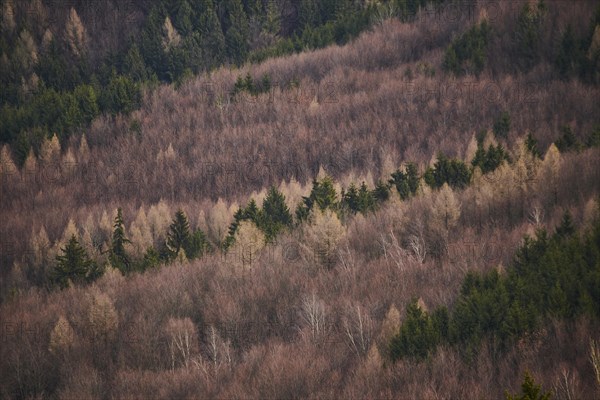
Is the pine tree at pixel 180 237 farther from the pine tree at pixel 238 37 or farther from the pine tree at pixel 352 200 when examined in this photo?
the pine tree at pixel 238 37

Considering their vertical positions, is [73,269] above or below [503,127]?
below

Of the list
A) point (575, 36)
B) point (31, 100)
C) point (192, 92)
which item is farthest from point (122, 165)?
point (575, 36)

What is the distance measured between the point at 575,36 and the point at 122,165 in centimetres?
3519

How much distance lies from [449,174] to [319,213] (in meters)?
6.60

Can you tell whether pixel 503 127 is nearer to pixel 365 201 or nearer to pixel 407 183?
pixel 407 183

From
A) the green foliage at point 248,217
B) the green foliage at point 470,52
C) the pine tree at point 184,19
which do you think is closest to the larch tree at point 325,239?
the green foliage at point 248,217

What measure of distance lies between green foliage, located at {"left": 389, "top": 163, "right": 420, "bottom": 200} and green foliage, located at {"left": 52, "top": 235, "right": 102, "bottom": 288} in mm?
14484

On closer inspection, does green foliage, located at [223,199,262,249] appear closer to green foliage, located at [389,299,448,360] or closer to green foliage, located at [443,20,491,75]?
green foliage, located at [389,299,448,360]

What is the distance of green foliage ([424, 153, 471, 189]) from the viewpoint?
28.2m

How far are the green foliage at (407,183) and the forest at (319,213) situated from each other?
0.12 meters

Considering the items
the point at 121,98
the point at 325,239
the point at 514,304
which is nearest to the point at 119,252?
the point at 325,239

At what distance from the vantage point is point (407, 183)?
→ 2988 cm

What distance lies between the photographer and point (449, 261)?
772 inches

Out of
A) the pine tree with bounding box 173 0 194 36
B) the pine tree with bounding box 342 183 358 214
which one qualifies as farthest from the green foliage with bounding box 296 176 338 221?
the pine tree with bounding box 173 0 194 36
